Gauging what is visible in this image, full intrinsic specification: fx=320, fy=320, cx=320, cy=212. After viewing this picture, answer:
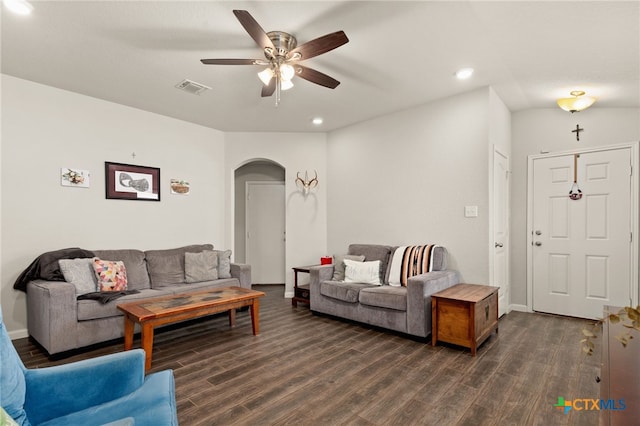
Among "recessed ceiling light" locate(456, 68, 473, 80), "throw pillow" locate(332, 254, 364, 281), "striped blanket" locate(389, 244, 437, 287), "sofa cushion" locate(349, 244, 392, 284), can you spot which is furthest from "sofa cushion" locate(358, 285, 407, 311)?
"recessed ceiling light" locate(456, 68, 473, 80)

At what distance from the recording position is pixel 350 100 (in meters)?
4.02

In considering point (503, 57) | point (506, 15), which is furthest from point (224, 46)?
point (503, 57)

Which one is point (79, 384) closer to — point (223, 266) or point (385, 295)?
point (385, 295)

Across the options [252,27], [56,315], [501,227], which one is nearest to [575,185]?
[501,227]

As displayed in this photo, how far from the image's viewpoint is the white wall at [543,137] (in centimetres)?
373

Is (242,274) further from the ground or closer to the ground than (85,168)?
closer to the ground

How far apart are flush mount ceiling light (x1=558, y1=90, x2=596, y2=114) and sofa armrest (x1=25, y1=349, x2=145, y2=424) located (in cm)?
464

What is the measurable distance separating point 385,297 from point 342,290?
0.58m

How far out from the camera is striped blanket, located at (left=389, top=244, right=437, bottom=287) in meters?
3.72

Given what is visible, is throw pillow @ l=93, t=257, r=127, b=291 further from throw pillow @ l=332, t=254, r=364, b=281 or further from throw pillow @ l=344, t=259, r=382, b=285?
throw pillow @ l=344, t=259, r=382, b=285

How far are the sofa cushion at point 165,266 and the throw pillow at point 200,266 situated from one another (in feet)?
0.29

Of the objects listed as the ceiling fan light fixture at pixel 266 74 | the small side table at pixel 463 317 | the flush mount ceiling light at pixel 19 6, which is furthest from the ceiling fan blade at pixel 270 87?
the small side table at pixel 463 317

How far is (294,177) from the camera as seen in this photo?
17.5 feet

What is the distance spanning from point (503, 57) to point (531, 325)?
2.91 meters
